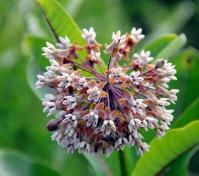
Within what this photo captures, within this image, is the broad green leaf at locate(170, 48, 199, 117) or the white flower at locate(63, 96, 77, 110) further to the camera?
the broad green leaf at locate(170, 48, 199, 117)

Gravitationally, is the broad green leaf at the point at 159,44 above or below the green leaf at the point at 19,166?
above

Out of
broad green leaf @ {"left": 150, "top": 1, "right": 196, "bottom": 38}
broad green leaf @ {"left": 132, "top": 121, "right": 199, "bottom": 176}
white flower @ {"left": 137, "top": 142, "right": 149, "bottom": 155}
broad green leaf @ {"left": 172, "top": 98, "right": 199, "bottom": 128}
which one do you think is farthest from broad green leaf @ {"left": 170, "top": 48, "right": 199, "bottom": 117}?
broad green leaf @ {"left": 150, "top": 1, "right": 196, "bottom": 38}

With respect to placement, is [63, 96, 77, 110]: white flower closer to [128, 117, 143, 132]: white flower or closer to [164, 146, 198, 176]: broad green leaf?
[128, 117, 143, 132]: white flower

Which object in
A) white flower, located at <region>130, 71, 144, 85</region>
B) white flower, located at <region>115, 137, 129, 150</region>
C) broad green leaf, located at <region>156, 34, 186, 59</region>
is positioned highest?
broad green leaf, located at <region>156, 34, 186, 59</region>

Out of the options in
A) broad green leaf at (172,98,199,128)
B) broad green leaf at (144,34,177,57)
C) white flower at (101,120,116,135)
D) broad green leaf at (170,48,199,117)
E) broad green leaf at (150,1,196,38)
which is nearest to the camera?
white flower at (101,120,116,135)

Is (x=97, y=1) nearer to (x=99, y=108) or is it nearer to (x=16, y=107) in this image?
(x=16, y=107)

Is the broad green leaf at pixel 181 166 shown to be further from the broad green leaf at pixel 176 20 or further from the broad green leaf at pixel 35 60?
the broad green leaf at pixel 176 20

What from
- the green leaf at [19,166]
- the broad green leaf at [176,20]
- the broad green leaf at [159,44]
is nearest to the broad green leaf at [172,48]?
the broad green leaf at [159,44]
